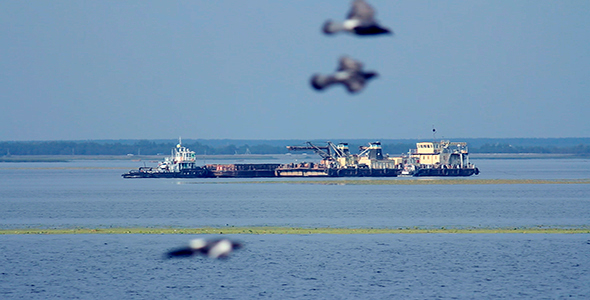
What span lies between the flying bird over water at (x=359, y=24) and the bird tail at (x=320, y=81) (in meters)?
0.87

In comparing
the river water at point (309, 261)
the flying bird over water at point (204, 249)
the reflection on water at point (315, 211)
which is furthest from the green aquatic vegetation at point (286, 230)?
the flying bird over water at point (204, 249)

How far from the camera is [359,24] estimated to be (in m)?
13.4

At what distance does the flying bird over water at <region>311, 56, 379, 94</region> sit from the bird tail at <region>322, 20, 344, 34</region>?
21.3 inches

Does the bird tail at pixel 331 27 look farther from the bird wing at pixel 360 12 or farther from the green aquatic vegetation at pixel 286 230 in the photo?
the green aquatic vegetation at pixel 286 230

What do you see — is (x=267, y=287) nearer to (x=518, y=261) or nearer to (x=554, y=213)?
(x=518, y=261)

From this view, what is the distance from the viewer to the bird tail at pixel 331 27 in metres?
13.3

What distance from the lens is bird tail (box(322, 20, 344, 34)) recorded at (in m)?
13.3

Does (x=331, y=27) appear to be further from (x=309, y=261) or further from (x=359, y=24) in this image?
(x=309, y=261)

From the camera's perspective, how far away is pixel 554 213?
9231 cm

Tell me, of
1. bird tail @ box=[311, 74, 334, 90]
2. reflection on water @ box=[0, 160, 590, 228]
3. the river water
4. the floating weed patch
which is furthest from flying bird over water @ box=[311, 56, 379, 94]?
reflection on water @ box=[0, 160, 590, 228]

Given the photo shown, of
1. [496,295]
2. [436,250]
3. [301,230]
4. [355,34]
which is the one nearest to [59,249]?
[301,230]

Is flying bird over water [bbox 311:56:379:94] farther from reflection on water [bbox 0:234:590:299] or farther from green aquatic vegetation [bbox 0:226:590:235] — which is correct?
green aquatic vegetation [bbox 0:226:590:235]

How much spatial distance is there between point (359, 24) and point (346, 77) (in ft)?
3.26

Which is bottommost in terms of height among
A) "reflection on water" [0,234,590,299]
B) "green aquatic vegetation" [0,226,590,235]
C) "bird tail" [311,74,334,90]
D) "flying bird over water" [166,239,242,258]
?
"reflection on water" [0,234,590,299]
